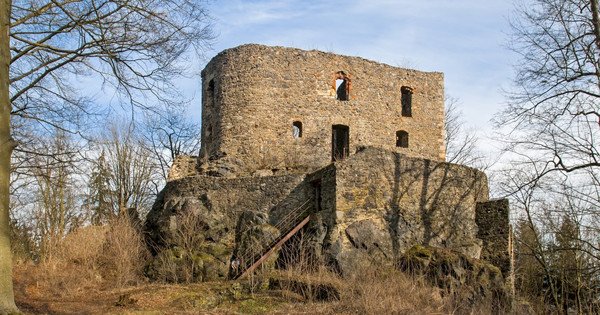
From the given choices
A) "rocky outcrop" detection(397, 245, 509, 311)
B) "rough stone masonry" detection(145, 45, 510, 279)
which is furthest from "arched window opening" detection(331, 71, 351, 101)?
"rocky outcrop" detection(397, 245, 509, 311)

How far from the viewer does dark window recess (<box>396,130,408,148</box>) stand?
25406 millimetres

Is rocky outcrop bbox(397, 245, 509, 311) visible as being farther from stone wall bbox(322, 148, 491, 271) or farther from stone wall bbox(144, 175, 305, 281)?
stone wall bbox(144, 175, 305, 281)

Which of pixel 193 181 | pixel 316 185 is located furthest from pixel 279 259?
pixel 193 181

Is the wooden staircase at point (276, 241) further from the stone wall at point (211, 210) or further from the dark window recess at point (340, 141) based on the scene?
the dark window recess at point (340, 141)

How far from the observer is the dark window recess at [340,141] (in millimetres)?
24188

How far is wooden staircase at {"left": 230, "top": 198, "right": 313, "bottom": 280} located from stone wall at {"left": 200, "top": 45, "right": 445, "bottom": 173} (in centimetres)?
418

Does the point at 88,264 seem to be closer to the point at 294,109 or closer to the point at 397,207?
the point at 397,207

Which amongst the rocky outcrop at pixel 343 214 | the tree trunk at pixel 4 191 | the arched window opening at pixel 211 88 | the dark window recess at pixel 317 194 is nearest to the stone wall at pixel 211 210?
the rocky outcrop at pixel 343 214

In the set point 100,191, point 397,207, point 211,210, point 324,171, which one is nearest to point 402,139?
point 397,207

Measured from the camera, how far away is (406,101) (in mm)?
26156

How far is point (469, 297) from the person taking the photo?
48.0 feet

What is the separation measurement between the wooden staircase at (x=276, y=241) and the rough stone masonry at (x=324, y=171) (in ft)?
0.55

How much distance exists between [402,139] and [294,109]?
191 inches

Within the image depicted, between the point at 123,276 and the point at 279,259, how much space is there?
410cm
